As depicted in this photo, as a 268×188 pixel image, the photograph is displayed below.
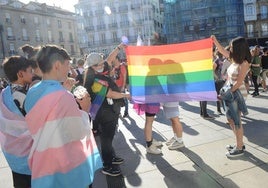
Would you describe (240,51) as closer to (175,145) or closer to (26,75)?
(175,145)

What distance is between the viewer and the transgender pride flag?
4.61 metres

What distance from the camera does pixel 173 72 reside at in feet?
15.5

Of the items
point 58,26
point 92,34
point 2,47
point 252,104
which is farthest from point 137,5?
point 252,104

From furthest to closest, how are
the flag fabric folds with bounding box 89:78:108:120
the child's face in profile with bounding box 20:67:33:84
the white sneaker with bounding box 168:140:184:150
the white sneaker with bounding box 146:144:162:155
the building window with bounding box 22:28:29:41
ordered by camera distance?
the building window with bounding box 22:28:29:41 < the white sneaker with bounding box 168:140:184:150 < the white sneaker with bounding box 146:144:162:155 < the flag fabric folds with bounding box 89:78:108:120 < the child's face in profile with bounding box 20:67:33:84

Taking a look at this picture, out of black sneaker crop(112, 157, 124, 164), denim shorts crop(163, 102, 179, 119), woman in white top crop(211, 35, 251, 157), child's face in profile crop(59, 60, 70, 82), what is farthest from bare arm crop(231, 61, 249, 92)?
child's face in profile crop(59, 60, 70, 82)

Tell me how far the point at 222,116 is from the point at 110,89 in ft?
13.4

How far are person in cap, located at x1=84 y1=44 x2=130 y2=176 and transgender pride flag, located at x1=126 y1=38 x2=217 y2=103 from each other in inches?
25.2

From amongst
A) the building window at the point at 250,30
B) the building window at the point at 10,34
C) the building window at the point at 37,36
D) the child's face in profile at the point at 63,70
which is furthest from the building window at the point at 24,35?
the child's face in profile at the point at 63,70

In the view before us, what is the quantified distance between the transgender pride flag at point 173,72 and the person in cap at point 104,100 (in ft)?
2.10

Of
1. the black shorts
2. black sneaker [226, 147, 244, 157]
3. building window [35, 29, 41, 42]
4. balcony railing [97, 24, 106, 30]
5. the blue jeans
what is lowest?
black sneaker [226, 147, 244, 157]

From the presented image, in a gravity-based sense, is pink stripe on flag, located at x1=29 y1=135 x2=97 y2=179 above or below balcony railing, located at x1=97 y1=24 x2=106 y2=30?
below

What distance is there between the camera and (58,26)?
182ft

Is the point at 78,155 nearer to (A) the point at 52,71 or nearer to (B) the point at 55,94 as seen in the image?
(B) the point at 55,94

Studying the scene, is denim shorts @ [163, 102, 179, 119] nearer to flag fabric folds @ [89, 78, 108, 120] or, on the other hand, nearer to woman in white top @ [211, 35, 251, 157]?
woman in white top @ [211, 35, 251, 157]
